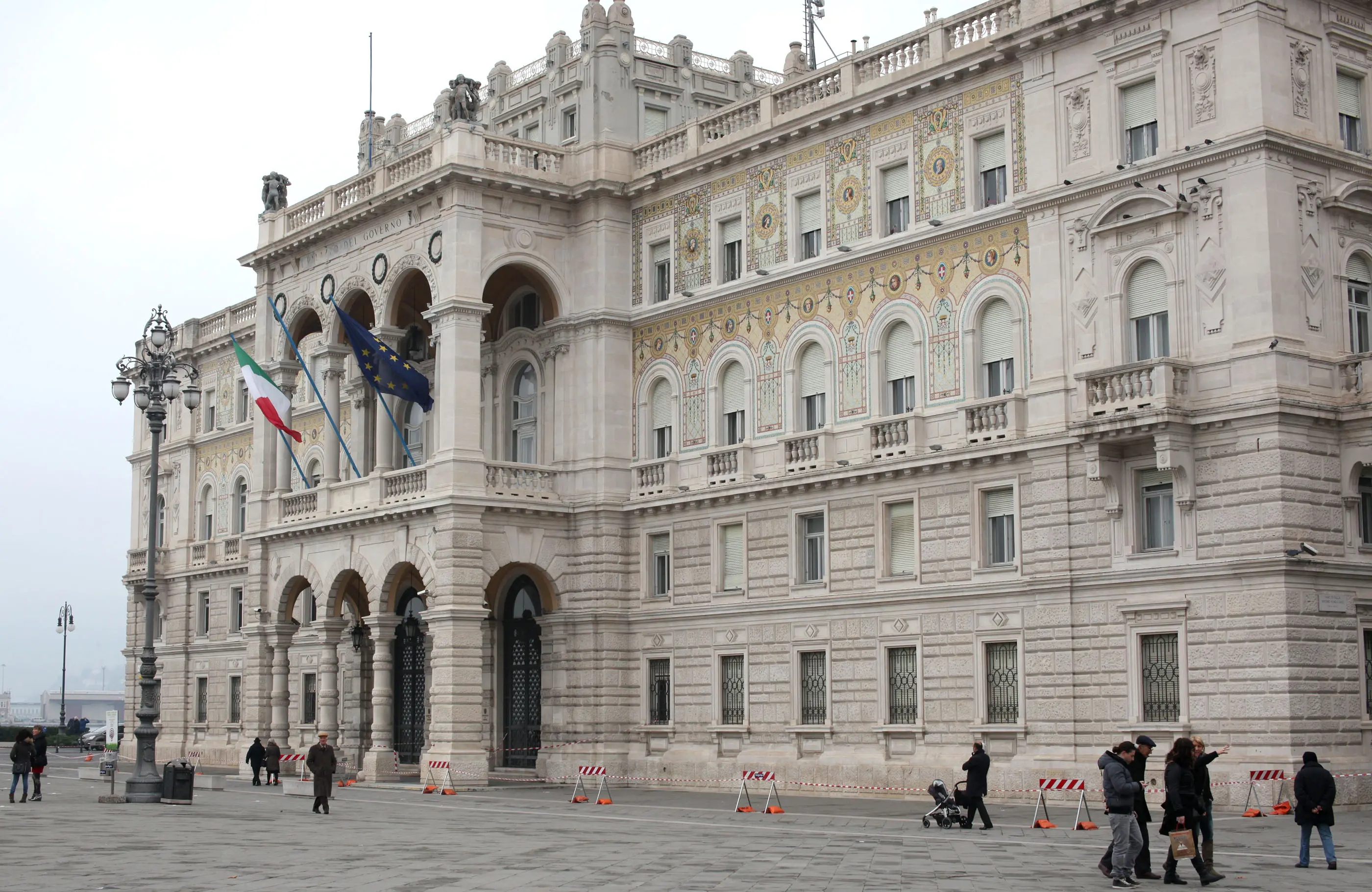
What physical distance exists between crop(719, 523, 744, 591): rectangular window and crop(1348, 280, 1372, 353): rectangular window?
15.7 meters

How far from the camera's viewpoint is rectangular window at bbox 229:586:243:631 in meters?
68.1

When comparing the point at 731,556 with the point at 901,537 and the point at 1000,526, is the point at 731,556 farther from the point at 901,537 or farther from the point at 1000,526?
the point at 1000,526

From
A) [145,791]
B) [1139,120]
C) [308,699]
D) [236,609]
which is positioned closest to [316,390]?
[145,791]

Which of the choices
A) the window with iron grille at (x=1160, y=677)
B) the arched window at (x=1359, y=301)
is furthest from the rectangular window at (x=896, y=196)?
the window with iron grille at (x=1160, y=677)

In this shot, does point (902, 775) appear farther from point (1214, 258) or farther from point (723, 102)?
point (723, 102)

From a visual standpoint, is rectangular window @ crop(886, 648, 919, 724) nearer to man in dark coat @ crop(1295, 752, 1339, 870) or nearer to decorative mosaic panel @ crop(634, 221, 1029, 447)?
decorative mosaic panel @ crop(634, 221, 1029, 447)

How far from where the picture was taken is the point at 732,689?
44.2 metres

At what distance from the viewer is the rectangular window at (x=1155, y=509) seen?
1341 inches

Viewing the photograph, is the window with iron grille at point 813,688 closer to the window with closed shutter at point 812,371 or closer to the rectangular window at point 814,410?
the rectangular window at point 814,410

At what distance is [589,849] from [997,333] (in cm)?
1694

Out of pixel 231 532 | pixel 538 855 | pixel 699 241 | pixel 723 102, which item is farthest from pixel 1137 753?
pixel 231 532

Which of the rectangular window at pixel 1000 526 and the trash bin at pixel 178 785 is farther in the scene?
the trash bin at pixel 178 785

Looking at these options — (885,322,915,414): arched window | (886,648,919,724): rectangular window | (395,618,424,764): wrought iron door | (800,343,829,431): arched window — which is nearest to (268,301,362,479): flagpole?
(395,618,424,764): wrought iron door

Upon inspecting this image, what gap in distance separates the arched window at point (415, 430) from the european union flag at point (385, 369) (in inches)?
293
